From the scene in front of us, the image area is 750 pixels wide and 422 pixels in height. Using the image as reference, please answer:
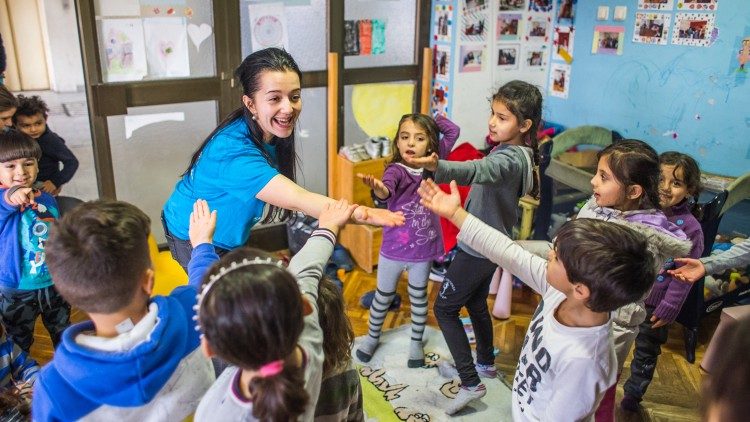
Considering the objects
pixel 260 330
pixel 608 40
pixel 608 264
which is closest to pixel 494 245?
pixel 608 264

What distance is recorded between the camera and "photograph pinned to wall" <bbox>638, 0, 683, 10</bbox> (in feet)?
11.2

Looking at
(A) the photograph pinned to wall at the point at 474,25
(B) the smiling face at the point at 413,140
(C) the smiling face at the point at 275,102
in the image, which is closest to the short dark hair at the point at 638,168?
(B) the smiling face at the point at 413,140

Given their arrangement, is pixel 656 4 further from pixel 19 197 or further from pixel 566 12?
pixel 19 197

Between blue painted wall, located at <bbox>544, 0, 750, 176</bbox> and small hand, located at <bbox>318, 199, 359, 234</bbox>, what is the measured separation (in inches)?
106

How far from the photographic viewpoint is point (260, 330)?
979 mm

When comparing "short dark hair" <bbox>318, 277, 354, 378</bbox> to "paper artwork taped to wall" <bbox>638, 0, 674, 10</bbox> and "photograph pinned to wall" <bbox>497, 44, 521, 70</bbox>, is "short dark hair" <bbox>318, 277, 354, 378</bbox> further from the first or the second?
"photograph pinned to wall" <bbox>497, 44, 521, 70</bbox>

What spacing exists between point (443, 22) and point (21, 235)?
2.88m

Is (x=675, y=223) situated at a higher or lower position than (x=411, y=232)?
higher

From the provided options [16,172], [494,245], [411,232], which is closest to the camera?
[494,245]

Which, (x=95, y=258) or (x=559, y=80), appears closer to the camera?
(x=95, y=258)

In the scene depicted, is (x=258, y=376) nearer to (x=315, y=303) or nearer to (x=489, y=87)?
(x=315, y=303)

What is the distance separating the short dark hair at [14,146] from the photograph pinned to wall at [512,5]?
3.07 m

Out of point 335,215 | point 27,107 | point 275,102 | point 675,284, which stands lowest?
point 675,284

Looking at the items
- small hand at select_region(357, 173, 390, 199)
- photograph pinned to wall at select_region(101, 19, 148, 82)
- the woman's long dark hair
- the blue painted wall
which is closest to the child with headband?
the woman's long dark hair
